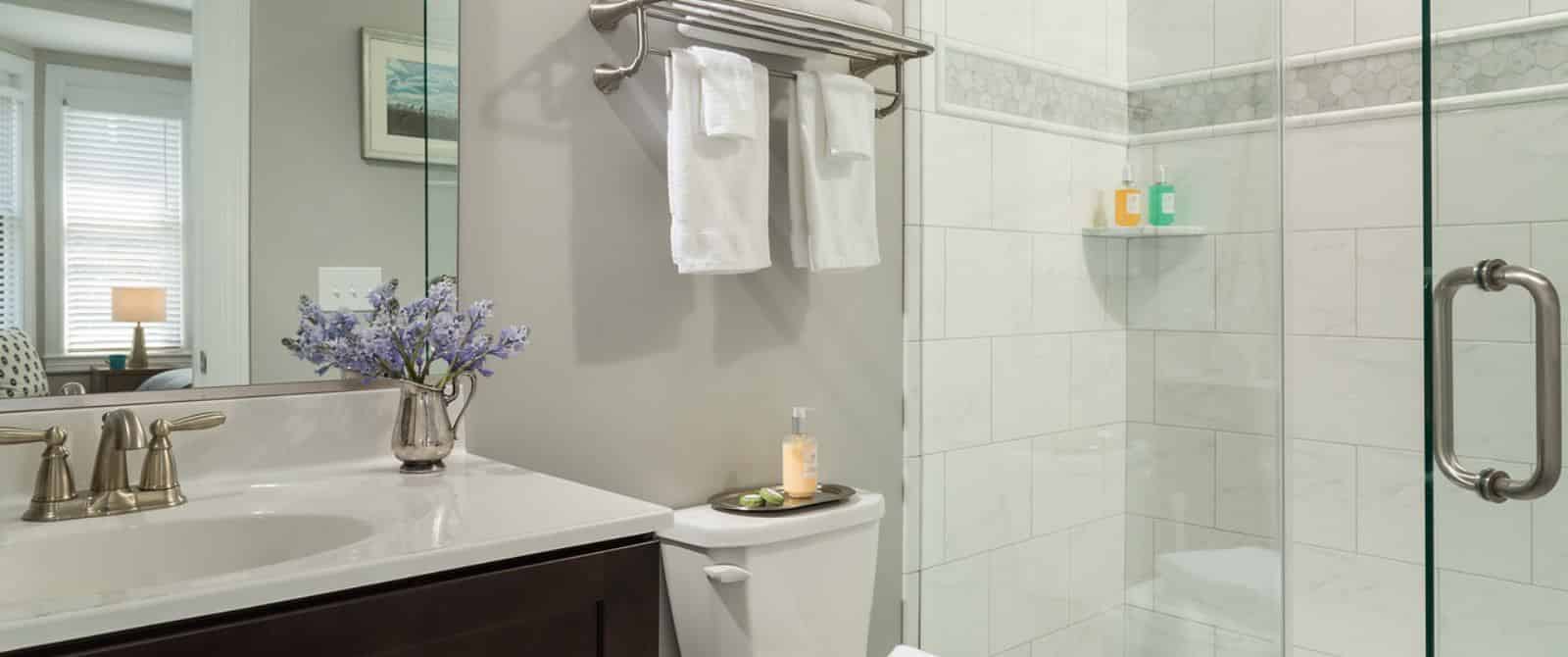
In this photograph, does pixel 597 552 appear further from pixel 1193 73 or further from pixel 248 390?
pixel 1193 73

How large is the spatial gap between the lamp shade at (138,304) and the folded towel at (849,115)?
3.33 feet

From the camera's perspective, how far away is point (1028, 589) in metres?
2.02

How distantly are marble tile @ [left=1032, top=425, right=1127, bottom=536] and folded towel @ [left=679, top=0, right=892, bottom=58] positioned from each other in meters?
0.86

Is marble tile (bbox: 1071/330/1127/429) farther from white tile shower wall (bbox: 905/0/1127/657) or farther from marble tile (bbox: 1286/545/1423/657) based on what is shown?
marble tile (bbox: 1286/545/1423/657)

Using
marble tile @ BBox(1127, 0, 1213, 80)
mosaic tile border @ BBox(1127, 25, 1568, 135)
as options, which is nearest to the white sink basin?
mosaic tile border @ BBox(1127, 25, 1568, 135)

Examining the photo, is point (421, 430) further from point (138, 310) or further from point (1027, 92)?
point (1027, 92)

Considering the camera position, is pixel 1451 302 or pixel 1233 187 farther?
pixel 1233 187

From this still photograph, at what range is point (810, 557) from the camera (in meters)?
1.57

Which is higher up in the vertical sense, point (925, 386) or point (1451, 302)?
point (1451, 302)

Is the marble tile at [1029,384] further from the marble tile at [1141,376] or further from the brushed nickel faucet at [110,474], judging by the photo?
the brushed nickel faucet at [110,474]

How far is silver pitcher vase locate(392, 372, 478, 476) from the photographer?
4.26 ft

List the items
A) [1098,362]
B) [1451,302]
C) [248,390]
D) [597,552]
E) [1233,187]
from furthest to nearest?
[1098,362] → [1233,187] → [248,390] → [1451,302] → [597,552]

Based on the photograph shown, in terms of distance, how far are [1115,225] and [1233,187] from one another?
0.21m

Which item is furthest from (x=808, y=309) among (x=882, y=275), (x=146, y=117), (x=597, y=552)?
(x=146, y=117)
